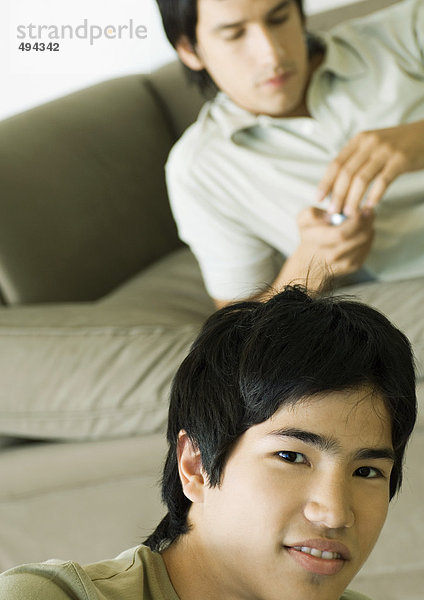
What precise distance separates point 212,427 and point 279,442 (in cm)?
8

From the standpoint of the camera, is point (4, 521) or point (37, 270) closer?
point (4, 521)

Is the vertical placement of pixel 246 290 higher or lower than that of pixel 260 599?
lower

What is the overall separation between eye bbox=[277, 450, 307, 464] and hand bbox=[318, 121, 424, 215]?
63cm

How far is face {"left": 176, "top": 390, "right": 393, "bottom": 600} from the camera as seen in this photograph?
72 cm

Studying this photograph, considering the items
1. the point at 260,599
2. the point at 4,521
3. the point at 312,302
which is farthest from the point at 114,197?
the point at 260,599

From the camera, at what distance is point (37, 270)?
1.65 meters

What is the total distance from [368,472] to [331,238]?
2.09 feet

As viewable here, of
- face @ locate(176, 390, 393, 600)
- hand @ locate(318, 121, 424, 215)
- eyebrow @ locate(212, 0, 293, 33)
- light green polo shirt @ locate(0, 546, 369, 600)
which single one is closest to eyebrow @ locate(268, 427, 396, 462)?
face @ locate(176, 390, 393, 600)

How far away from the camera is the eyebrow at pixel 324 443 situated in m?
0.75

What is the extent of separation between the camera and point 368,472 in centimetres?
77

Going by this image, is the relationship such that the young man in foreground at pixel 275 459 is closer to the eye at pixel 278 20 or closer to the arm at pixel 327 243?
the arm at pixel 327 243

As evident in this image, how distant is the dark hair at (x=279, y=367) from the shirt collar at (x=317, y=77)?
77 cm

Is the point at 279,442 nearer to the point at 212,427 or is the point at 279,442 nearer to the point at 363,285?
the point at 212,427

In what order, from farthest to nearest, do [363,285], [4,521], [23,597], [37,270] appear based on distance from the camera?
[37,270] → [363,285] → [4,521] → [23,597]
